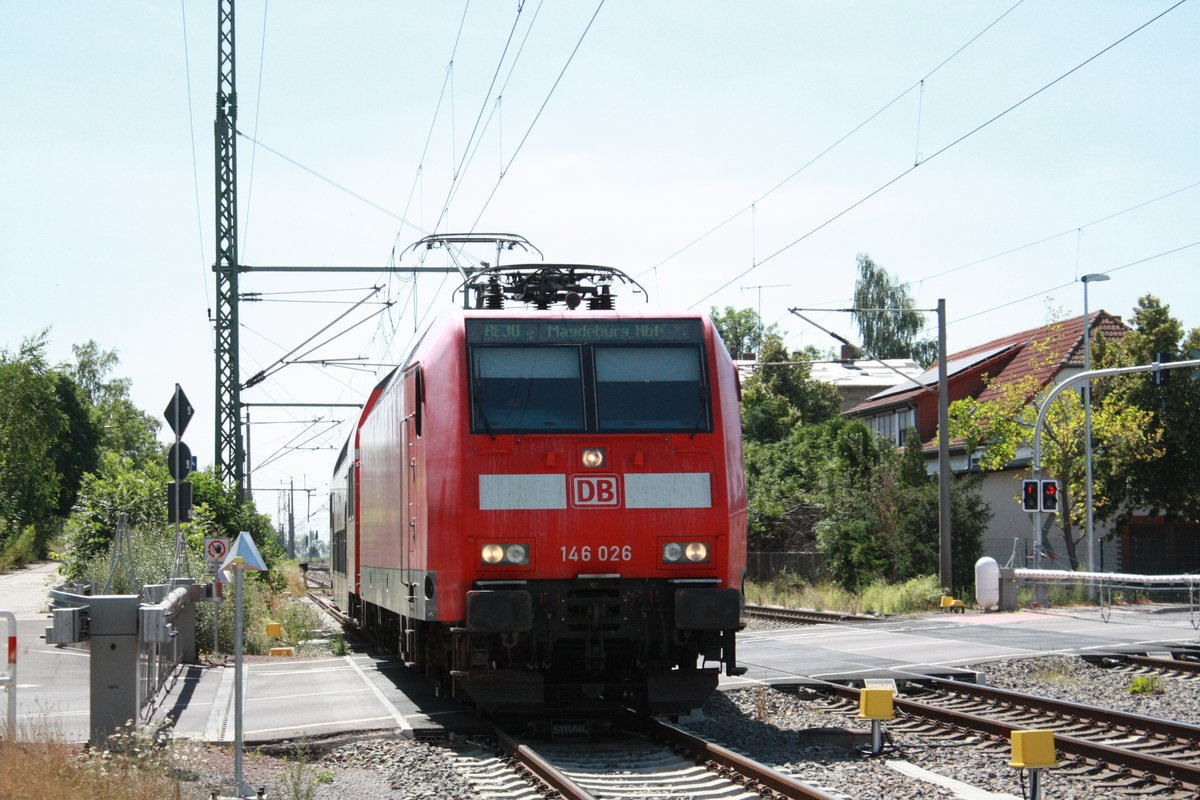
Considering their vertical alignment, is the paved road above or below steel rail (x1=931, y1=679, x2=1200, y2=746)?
above

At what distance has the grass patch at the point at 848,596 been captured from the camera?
29.4 m

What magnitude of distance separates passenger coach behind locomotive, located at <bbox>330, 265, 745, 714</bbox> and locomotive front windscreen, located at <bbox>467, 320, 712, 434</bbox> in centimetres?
1

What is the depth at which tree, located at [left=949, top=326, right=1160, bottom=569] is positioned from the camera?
3394 centimetres

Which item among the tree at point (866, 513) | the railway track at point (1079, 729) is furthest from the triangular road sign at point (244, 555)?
the tree at point (866, 513)

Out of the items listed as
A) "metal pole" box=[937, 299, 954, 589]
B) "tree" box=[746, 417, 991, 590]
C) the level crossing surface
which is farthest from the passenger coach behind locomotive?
"tree" box=[746, 417, 991, 590]

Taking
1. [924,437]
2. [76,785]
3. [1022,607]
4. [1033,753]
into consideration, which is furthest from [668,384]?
[924,437]

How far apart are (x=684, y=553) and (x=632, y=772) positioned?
2078mm

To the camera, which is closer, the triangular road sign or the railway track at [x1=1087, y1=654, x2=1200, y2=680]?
the triangular road sign

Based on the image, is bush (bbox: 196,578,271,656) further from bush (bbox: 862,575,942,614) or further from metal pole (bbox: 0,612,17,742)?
bush (bbox: 862,575,942,614)

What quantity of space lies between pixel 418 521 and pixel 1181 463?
1158 inches

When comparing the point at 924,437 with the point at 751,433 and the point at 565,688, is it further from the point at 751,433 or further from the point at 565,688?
the point at 565,688

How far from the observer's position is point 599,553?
1109 centimetres

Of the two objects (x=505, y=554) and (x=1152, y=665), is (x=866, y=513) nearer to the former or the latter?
(x=1152, y=665)

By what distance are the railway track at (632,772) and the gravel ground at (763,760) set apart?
329 mm
